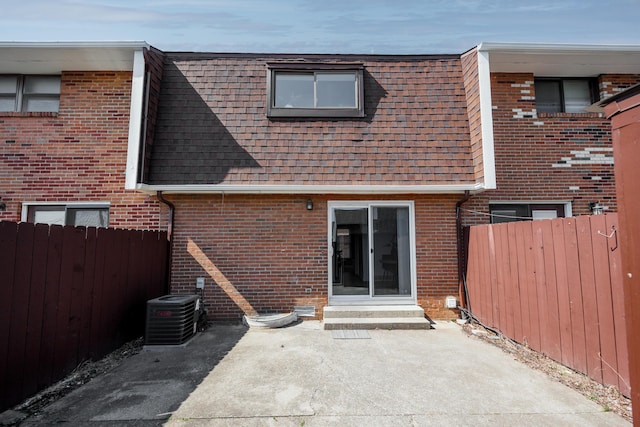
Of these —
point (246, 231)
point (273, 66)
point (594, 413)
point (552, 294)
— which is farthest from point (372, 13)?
point (594, 413)

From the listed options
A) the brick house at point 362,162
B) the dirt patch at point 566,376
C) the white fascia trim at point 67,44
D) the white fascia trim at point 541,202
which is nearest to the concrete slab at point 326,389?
the dirt patch at point 566,376

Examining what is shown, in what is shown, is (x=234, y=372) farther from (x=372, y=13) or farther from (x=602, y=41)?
(x=602, y=41)

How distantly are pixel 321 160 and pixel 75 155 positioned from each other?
531 centimetres

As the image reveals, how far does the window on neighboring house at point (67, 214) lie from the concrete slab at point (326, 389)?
355 centimetres

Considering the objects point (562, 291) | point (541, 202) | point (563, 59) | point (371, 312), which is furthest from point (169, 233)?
point (563, 59)

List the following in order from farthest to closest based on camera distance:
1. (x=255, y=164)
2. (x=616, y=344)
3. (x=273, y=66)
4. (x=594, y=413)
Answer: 1. (x=273, y=66)
2. (x=255, y=164)
3. (x=616, y=344)
4. (x=594, y=413)

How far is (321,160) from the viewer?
259 inches

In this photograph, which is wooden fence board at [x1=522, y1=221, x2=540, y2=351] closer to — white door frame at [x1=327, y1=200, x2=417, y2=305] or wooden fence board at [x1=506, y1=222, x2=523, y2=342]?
wooden fence board at [x1=506, y1=222, x2=523, y2=342]

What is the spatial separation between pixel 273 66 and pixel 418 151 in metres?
3.70

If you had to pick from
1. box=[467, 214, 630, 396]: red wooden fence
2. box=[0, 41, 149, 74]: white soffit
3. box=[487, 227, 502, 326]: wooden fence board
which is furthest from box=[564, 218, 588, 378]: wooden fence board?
box=[0, 41, 149, 74]: white soffit

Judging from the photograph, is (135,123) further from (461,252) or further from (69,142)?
(461,252)

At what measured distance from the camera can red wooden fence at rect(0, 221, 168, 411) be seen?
321 centimetres

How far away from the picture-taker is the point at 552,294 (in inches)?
169

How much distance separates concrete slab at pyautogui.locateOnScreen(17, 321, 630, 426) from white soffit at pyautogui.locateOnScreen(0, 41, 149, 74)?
5859 mm
